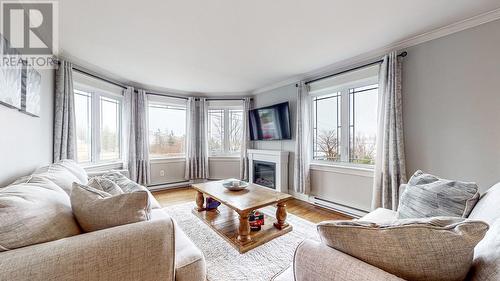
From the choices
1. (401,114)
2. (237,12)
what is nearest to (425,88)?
(401,114)

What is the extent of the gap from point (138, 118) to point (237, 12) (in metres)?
3.14

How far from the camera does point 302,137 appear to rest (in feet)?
11.3

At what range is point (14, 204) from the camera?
2.66 ft

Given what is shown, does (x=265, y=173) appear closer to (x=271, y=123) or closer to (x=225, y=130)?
(x=271, y=123)

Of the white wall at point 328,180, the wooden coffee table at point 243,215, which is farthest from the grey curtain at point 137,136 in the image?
the white wall at point 328,180

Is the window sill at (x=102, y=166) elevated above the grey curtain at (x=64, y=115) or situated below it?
below

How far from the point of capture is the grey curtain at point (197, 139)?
15.1 feet

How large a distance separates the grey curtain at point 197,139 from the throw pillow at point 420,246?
4253mm

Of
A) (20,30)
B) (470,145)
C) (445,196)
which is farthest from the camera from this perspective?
(470,145)

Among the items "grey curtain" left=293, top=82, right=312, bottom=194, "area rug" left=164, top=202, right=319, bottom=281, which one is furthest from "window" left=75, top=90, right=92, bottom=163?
"grey curtain" left=293, top=82, right=312, bottom=194

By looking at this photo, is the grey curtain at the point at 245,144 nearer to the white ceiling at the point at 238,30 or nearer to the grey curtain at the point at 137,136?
the white ceiling at the point at 238,30

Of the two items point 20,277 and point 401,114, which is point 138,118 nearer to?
point 20,277

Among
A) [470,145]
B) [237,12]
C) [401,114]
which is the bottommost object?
[470,145]

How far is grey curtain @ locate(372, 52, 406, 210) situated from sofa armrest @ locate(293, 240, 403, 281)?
82.1 inches
